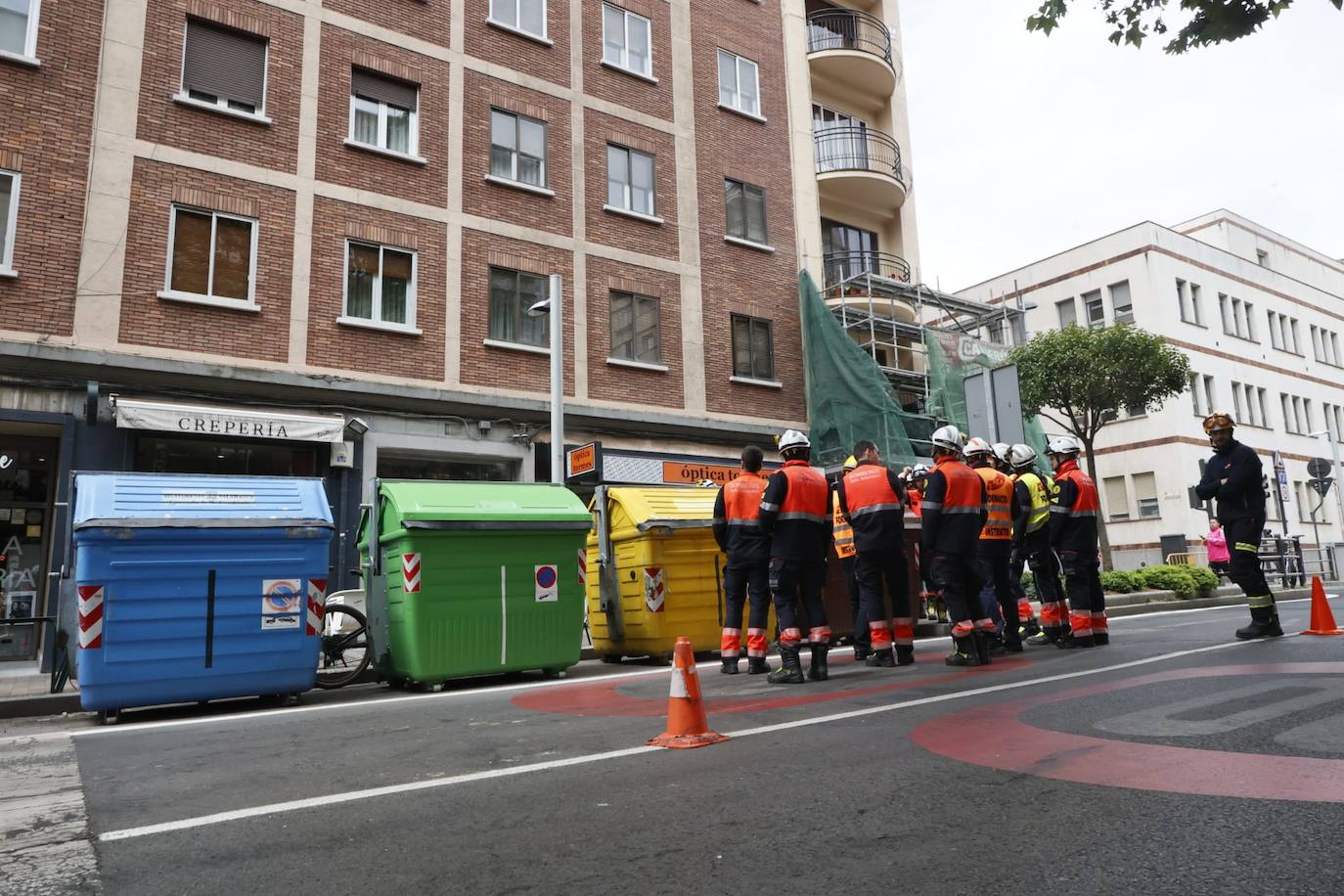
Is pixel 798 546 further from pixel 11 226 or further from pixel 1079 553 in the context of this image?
pixel 11 226

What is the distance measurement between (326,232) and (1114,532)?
105 ft

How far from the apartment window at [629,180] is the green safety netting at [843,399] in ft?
13.6

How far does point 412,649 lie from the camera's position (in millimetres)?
8508

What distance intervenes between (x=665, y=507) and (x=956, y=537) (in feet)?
11.5

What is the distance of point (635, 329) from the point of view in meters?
18.0

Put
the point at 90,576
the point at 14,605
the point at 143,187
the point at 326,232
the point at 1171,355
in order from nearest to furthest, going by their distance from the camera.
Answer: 1. the point at 90,576
2. the point at 14,605
3. the point at 143,187
4. the point at 326,232
5. the point at 1171,355

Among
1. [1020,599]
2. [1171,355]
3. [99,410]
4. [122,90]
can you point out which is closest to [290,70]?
[122,90]

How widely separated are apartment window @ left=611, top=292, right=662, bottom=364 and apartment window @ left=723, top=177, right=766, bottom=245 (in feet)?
9.77

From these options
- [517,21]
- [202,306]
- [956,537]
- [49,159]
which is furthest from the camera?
[517,21]

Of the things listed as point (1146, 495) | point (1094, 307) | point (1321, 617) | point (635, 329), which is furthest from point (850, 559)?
point (1094, 307)

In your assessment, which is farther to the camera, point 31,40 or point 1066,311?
point 1066,311

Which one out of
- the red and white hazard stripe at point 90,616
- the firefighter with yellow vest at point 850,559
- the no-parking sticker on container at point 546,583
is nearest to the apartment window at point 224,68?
the red and white hazard stripe at point 90,616

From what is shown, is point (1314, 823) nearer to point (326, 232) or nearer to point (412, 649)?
point (412, 649)

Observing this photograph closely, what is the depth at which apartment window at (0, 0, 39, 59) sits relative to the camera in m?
12.7
